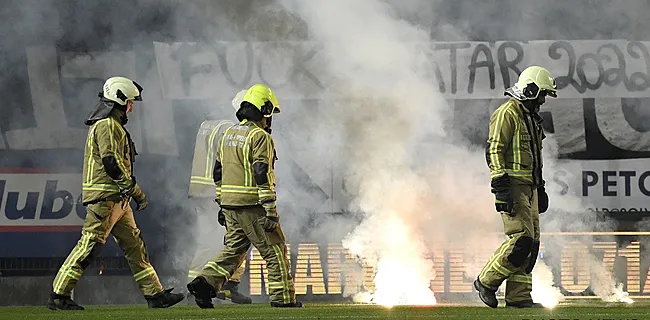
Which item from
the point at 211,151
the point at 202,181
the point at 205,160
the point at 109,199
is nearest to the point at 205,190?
the point at 202,181

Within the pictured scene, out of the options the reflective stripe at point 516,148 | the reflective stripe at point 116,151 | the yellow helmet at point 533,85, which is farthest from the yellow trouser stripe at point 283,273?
the yellow helmet at point 533,85

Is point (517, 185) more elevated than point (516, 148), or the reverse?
point (516, 148)

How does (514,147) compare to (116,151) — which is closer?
(514,147)

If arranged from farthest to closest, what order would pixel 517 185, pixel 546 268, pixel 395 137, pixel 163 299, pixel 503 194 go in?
pixel 395 137 < pixel 546 268 < pixel 163 299 < pixel 517 185 < pixel 503 194

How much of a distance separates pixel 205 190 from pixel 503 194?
3361 millimetres

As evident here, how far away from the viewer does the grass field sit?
10188 millimetres

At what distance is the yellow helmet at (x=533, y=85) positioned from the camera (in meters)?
11.5

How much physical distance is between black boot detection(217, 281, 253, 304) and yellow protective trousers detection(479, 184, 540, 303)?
2.55 m

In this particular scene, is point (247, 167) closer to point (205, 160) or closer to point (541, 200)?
point (205, 160)

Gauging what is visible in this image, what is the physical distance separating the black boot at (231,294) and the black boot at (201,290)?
1.44 metres

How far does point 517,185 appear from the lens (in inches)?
445

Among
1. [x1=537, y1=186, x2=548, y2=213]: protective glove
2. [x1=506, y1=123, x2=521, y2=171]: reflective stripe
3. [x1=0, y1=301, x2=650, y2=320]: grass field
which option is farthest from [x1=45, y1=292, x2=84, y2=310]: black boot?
[x1=537, y1=186, x2=548, y2=213]: protective glove

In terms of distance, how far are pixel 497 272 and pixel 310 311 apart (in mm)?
1479

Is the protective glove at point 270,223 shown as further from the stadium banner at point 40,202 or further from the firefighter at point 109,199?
the stadium banner at point 40,202
